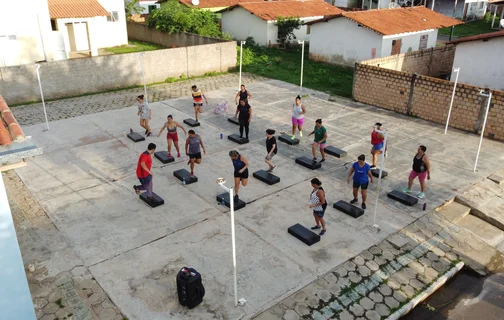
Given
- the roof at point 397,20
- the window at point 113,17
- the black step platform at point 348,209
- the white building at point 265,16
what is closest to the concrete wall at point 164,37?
the window at point 113,17

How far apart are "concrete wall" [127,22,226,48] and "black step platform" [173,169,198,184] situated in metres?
17.4

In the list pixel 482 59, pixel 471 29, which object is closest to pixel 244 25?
pixel 482 59

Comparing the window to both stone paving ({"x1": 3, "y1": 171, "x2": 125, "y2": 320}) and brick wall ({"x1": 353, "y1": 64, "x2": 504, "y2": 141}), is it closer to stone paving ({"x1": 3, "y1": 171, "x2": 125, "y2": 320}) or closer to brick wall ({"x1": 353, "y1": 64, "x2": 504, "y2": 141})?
brick wall ({"x1": 353, "y1": 64, "x2": 504, "y2": 141})

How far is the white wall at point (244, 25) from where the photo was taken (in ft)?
109

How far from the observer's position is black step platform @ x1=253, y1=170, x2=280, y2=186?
41.4ft

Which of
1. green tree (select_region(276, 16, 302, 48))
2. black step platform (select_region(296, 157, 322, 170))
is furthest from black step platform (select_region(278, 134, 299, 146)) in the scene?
green tree (select_region(276, 16, 302, 48))

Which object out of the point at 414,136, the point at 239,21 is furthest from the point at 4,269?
the point at 239,21

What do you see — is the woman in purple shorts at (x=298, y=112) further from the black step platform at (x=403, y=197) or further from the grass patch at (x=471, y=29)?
the grass patch at (x=471, y=29)

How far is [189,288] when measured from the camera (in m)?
7.83

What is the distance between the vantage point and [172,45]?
33.4m

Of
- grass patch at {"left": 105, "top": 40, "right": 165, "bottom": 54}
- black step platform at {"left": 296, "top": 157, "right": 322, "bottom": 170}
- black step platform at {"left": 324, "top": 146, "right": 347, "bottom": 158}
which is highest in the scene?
grass patch at {"left": 105, "top": 40, "right": 165, "bottom": 54}

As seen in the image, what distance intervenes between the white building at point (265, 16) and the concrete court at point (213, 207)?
1677 cm

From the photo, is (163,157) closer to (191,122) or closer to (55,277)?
(191,122)

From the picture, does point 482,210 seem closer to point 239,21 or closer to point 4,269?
point 4,269
